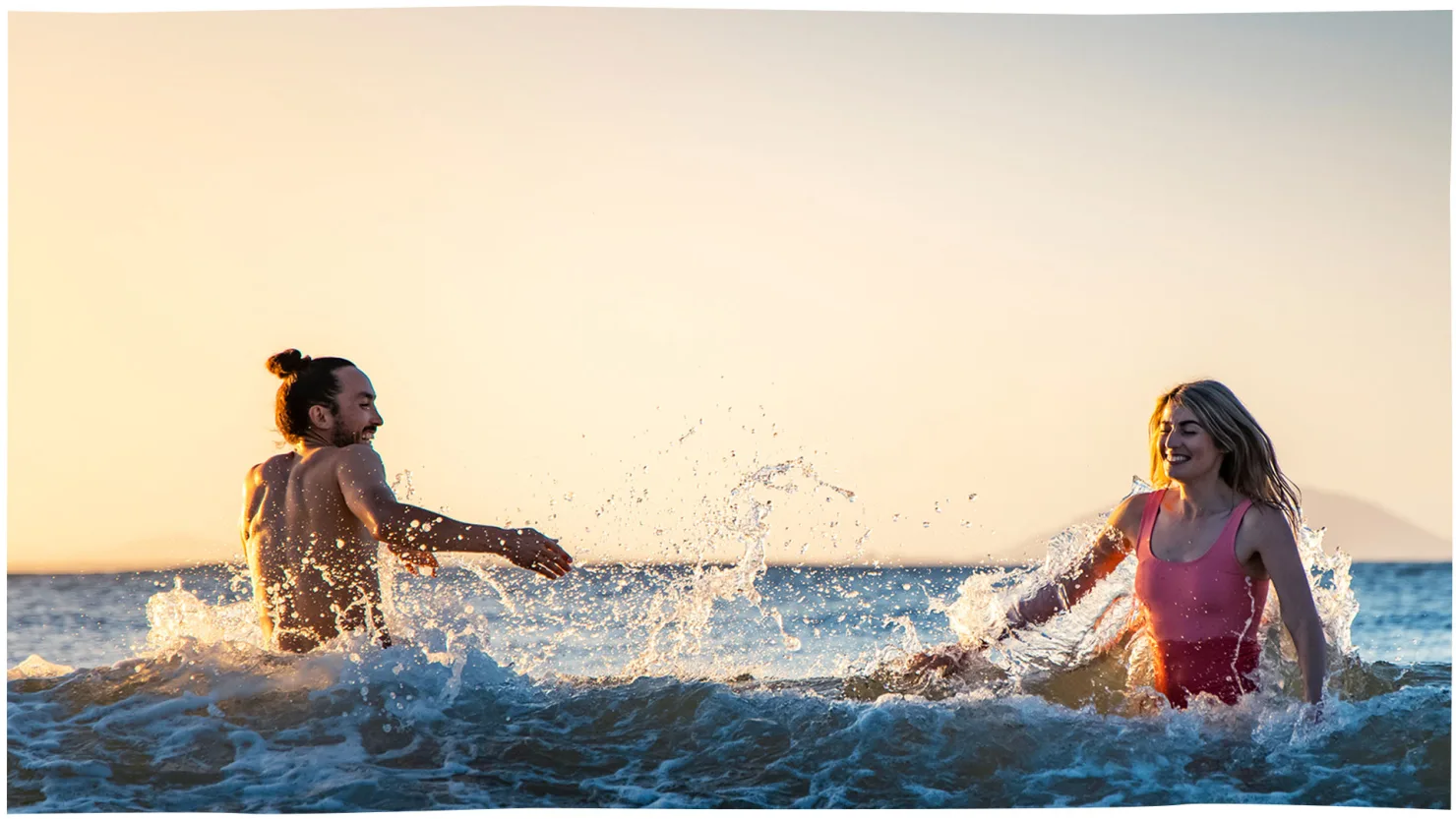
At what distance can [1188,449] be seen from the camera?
3.93 meters

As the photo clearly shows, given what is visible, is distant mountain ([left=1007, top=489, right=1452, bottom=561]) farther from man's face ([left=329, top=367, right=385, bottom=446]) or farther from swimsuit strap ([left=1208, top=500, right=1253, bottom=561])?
man's face ([left=329, top=367, right=385, bottom=446])

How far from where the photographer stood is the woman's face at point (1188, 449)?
3922 millimetres

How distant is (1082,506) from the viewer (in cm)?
Result: 870

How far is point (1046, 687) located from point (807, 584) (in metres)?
7.51

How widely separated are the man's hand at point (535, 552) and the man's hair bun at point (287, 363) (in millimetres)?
1063

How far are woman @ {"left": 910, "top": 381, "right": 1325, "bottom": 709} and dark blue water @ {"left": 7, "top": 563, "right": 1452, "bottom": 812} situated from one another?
0.56 feet

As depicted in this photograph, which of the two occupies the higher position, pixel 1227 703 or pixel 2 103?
pixel 2 103

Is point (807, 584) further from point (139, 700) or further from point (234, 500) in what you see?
point (139, 700)

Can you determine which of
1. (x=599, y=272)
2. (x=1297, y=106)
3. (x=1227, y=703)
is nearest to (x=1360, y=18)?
(x=1297, y=106)

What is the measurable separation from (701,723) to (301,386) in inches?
72.1

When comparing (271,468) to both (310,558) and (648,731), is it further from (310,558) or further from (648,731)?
(648,731)

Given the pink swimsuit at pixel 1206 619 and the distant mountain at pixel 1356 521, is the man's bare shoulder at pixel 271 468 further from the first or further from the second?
the distant mountain at pixel 1356 521

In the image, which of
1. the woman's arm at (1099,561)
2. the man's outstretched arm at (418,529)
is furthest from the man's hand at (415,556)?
the woman's arm at (1099,561)

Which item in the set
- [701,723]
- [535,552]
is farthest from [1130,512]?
[535,552]
